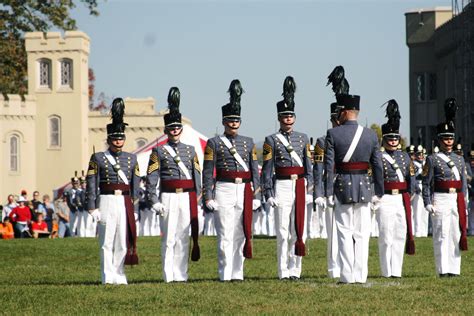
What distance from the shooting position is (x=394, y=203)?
17047 millimetres

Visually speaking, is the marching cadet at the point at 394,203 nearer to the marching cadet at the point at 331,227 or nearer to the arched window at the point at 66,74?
the marching cadet at the point at 331,227

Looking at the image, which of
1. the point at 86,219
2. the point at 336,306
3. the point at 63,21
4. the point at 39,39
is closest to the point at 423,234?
the point at 86,219

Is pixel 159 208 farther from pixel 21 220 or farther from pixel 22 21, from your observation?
pixel 22 21

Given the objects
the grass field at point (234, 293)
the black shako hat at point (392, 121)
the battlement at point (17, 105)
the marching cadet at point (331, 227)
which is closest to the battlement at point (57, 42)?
the battlement at point (17, 105)

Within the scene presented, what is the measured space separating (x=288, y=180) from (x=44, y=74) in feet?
196

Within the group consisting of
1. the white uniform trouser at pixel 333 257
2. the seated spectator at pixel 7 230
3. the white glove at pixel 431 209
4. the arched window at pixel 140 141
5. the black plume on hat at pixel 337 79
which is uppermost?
the arched window at pixel 140 141

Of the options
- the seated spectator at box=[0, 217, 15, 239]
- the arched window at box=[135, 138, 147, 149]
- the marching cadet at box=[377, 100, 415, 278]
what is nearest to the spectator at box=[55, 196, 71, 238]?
the seated spectator at box=[0, 217, 15, 239]

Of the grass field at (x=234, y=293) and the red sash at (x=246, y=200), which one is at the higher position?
the red sash at (x=246, y=200)

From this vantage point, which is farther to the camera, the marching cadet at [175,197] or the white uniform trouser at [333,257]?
the white uniform trouser at [333,257]

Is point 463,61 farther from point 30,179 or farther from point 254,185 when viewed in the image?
point 254,185

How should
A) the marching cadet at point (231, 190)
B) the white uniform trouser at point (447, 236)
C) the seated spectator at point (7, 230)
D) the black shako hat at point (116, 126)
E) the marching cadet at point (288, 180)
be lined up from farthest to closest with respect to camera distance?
the seated spectator at point (7, 230) < the white uniform trouser at point (447, 236) < the black shako hat at point (116, 126) < the marching cadet at point (288, 180) < the marching cadet at point (231, 190)

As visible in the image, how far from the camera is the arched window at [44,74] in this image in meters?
73.9

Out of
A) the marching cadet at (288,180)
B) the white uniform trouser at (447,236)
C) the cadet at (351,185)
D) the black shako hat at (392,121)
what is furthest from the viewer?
the black shako hat at (392,121)

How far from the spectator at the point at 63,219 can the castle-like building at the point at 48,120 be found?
103 ft
